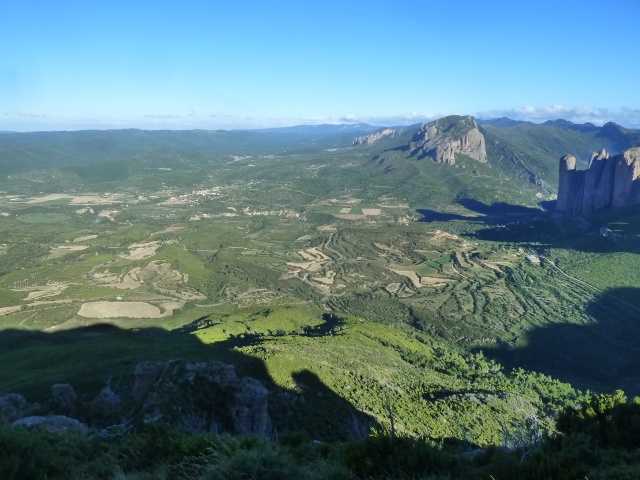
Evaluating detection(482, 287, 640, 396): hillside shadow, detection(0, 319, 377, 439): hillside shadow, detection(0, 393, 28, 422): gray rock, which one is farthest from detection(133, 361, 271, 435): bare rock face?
detection(482, 287, 640, 396): hillside shadow

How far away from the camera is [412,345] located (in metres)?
67.2

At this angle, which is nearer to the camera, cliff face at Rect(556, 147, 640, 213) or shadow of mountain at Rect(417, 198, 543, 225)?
cliff face at Rect(556, 147, 640, 213)

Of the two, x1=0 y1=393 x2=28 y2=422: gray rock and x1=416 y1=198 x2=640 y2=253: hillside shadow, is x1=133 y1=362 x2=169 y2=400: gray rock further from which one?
x1=416 y1=198 x2=640 y2=253: hillside shadow

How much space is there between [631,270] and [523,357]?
45.6m

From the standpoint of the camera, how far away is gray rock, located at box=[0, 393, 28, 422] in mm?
27614

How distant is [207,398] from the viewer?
99.8 ft

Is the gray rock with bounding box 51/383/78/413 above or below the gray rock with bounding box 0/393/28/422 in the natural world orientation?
below

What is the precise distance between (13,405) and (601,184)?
151 m

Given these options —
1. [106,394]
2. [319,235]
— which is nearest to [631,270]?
[319,235]

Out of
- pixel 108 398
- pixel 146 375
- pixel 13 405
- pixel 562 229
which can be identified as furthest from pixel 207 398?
pixel 562 229

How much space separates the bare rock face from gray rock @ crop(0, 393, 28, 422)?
6944 millimetres

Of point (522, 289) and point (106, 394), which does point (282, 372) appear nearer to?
point (106, 394)

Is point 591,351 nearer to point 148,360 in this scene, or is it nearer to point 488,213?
point 148,360

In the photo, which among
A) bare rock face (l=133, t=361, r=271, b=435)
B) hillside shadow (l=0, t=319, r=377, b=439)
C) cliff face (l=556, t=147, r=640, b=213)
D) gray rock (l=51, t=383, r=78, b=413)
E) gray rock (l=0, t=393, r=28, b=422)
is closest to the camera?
gray rock (l=0, t=393, r=28, b=422)
